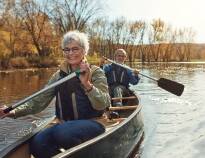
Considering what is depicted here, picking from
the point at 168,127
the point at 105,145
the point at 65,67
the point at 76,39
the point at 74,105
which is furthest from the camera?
the point at 168,127

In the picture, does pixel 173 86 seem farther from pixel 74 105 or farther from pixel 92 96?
pixel 92 96

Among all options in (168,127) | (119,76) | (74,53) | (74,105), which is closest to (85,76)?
(74,53)

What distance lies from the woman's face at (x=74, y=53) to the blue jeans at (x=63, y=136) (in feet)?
2.13

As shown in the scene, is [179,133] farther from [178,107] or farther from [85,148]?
[85,148]

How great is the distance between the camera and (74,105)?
4.40 meters

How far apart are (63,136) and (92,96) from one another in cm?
49

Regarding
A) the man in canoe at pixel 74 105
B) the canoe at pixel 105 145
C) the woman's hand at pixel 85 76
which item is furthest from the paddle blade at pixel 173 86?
the woman's hand at pixel 85 76

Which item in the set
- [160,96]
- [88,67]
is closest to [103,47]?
[160,96]

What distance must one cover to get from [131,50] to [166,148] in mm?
66222

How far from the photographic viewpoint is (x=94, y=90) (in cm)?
413

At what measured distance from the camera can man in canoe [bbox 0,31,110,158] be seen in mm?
4117

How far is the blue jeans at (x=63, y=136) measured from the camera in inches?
161

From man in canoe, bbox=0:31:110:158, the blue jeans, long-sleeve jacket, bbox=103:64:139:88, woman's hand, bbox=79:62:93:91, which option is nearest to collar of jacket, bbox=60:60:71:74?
man in canoe, bbox=0:31:110:158

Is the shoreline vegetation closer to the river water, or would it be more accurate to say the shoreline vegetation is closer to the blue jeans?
the river water
